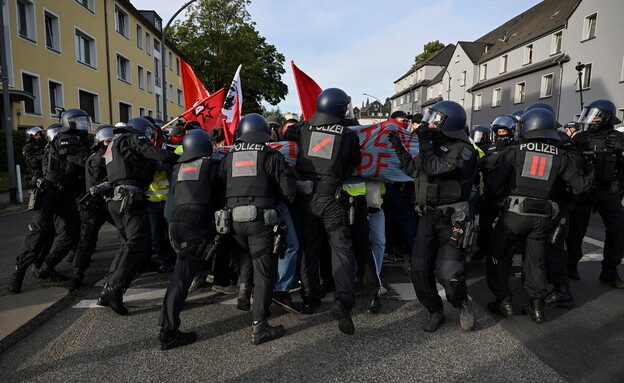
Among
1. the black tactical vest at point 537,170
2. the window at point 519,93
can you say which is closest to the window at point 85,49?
the black tactical vest at point 537,170

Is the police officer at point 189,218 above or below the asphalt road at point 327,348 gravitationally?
above

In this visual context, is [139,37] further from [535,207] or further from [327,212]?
[535,207]

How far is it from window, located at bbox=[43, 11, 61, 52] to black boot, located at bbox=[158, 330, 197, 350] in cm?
1960

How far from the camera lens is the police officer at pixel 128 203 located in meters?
3.91

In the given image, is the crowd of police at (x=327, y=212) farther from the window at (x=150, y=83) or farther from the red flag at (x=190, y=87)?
the window at (x=150, y=83)

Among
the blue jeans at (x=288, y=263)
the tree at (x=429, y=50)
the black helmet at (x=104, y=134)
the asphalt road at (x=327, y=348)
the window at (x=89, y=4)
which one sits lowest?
the asphalt road at (x=327, y=348)

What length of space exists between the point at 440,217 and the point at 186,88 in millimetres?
5646

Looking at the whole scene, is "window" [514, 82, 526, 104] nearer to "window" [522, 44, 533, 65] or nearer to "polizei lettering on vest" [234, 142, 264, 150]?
Answer: "window" [522, 44, 533, 65]

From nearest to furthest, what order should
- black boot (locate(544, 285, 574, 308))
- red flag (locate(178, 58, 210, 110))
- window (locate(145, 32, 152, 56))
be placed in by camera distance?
black boot (locate(544, 285, 574, 308)) → red flag (locate(178, 58, 210, 110)) → window (locate(145, 32, 152, 56))

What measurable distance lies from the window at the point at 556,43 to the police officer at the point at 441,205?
97.1 feet

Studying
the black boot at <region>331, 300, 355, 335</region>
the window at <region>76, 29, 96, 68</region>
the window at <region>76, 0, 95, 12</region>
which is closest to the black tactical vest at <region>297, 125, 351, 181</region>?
the black boot at <region>331, 300, 355, 335</region>

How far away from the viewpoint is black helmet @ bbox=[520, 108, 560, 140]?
3.71m

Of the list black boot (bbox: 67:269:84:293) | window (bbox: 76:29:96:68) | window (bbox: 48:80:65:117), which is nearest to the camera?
black boot (bbox: 67:269:84:293)

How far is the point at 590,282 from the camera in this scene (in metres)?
4.83
